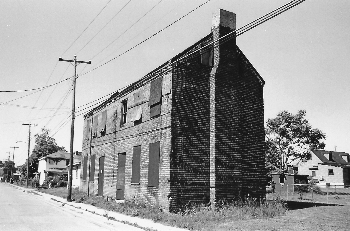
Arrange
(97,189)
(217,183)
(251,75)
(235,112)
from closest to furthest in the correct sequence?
(217,183) < (235,112) < (251,75) < (97,189)

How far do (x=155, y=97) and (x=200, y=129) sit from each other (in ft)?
Answer: 10.8

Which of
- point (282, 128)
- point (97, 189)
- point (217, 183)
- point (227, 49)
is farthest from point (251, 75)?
point (282, 128)

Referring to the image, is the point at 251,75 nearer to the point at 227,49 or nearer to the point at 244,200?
the point at 227,49

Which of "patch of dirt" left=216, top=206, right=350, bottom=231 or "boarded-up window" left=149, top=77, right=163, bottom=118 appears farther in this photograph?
"boarded-up window" left=149, top=77, right=163, bottom=118

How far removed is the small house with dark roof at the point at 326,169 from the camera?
2357 inches

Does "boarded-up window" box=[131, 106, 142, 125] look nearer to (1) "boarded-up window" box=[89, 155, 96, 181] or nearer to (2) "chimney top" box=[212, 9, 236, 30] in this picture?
(2) "chimney top" box=[212, 9, 236, 30]

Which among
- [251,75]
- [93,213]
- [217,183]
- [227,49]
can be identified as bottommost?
[93,213]

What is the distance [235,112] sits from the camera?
59.8 ft

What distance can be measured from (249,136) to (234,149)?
1.54m

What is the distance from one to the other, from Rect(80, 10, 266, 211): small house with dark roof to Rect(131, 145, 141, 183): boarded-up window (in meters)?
0.06

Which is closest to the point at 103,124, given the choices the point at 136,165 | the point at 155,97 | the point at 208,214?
the point at 136,165

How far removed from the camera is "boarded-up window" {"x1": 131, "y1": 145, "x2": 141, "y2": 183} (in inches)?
780

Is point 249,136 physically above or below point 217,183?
above

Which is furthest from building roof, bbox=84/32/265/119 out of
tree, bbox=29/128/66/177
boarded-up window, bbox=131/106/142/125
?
tree, bbox=29/128/66/177
